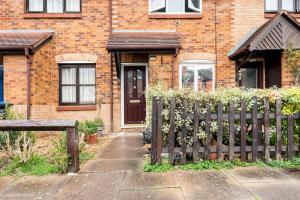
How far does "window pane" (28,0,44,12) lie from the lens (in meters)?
11.0

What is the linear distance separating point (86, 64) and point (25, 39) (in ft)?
7.67

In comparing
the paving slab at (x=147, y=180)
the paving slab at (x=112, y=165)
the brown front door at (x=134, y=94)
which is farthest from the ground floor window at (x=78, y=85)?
the paving slab at (x=147, y=180)

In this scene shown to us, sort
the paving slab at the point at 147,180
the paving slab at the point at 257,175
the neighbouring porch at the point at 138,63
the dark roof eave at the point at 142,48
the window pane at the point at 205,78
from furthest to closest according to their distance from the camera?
1. the window pane at the point at 205,78
2. the neighbouring porch at the point at 138,63
3. the dark roof eave at the point at 142,48
4. the paving slab at the point at 257,175
5. the paving slab at the point at 147,180

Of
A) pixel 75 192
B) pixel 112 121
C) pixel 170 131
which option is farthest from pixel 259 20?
pixel 75 192

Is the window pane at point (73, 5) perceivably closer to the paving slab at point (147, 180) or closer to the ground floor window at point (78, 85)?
the ground floor window at point (78, 85)

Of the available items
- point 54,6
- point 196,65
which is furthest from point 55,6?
point 196,65

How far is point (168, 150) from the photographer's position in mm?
5266

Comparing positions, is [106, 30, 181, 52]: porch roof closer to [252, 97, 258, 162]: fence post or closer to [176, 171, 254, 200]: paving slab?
[252, 97, 258, 162]: fence post

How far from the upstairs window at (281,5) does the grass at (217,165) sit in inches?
307

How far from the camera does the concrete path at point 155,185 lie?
155 inches

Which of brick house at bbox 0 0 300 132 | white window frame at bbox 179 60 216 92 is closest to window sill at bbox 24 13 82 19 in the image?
brick house at bbox 0 0 300 132

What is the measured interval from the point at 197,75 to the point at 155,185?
7056mm

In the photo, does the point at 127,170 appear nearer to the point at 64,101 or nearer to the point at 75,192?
the point at 75,192

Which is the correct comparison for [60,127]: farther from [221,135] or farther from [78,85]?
[78,85]
